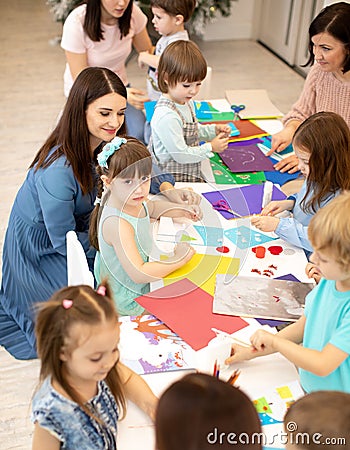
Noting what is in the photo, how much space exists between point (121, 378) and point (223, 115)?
1.63 metres

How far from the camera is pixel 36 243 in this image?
7.13ft

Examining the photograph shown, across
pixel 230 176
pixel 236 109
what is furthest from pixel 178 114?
pixel 236 109

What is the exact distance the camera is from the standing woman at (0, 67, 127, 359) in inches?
78.6

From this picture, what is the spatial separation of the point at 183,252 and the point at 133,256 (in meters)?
0.14

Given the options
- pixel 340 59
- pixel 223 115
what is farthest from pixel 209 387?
pixel 223 115

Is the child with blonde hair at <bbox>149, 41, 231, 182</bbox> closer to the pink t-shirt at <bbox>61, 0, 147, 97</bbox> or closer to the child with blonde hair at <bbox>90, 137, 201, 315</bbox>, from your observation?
the child with blonde hair at <bbox>90, 137, 201, 315</bbox>

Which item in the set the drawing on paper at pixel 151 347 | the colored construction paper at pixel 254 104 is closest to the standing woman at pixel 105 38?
the colored construction paper at pixel 254 104

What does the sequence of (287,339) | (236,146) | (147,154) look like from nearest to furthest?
(287,339) < (147,154) < (236,146)

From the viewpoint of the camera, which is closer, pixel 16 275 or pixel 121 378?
pixel 121 378

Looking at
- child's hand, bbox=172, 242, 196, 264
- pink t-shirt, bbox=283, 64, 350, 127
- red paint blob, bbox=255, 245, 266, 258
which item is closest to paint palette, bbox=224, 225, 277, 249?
red paint blob, bbox=255, 245, 266, 258

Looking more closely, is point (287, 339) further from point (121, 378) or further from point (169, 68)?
point (169, 68)

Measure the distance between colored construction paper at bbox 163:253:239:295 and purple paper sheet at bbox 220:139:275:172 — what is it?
591 mm

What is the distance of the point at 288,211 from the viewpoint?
2037mm

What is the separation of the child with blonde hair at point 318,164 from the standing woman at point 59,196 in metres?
0.60
